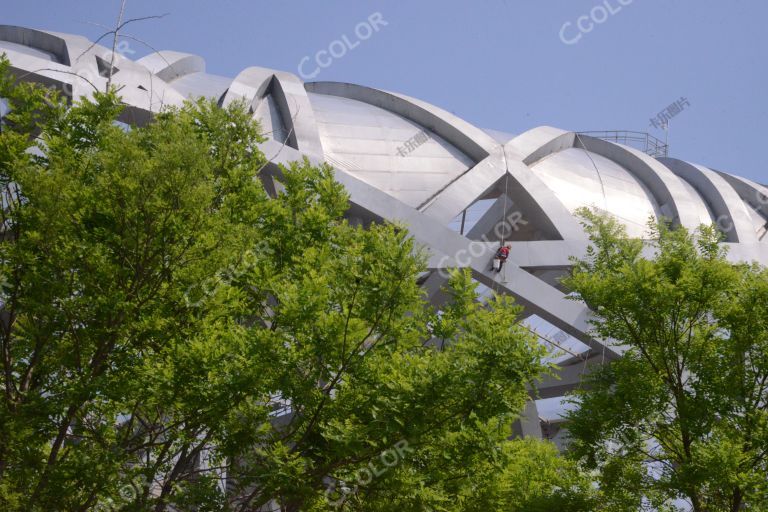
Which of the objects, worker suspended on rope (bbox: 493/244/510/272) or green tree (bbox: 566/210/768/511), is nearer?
green tree (bbox: 566/210/768/511)

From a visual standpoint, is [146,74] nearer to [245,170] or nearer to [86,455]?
[245,170]

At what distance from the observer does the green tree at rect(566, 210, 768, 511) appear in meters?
13.5

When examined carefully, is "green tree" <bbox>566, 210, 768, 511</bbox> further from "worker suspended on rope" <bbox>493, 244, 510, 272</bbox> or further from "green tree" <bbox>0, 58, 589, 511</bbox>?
"worker suspended on rope" <bbox>493, 244, 510, 272</bbox>

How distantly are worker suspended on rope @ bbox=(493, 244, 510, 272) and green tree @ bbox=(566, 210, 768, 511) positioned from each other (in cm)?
585

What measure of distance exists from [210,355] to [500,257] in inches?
446

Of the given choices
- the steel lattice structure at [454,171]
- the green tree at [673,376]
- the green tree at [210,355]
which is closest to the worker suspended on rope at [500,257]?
the steel lattice structure at [454,171]

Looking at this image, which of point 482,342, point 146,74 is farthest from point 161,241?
point 146,74

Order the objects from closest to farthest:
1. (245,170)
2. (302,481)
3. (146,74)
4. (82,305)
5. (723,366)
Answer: (302,481) < (82,305) < (245,170) < (723,366) < (146,74)

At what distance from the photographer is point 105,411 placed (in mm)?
12039

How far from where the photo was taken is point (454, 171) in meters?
24.5

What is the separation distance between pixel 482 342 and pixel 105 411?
17.4 ft

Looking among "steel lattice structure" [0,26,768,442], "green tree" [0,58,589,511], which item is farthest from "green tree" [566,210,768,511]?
"steel lattice structure" [0,26,768,442]

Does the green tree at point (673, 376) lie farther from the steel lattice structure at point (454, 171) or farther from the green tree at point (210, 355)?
the steel lattice structure at point (454, 171)

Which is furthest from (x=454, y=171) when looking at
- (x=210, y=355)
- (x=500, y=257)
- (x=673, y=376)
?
(x=210, y=355)
